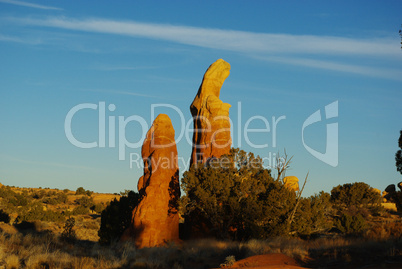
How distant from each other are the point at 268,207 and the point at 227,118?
8758mm

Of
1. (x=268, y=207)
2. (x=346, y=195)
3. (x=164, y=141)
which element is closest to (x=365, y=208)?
(x=346, y=195)

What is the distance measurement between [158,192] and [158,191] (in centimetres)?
8

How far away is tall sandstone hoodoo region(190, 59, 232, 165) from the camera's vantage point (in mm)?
35219

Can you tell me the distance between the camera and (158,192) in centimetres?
3153

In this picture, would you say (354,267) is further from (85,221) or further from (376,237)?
(85,221)

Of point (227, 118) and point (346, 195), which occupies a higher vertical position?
point (227, 118)

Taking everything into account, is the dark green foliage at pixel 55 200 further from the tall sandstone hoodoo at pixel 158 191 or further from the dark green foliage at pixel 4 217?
the tall sandstone hoodoo at pixel 158 191

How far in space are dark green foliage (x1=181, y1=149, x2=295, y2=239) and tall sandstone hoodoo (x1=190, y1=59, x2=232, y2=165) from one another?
1.95 meters

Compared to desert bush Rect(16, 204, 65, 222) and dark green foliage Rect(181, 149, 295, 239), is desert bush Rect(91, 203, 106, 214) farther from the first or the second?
dark green foliage Rect(181, 149, 295, 239)

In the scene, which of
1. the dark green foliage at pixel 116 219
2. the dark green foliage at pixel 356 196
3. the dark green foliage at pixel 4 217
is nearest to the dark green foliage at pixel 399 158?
the dark green foliage at pixel 116 219

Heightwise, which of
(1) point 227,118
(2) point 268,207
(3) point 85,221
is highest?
(1) point 227,118

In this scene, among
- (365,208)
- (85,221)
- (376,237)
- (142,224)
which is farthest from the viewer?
Result: (365,208)

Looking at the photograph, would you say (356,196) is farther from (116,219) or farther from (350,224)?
(116,219)

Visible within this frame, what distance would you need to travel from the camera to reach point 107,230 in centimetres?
3447
